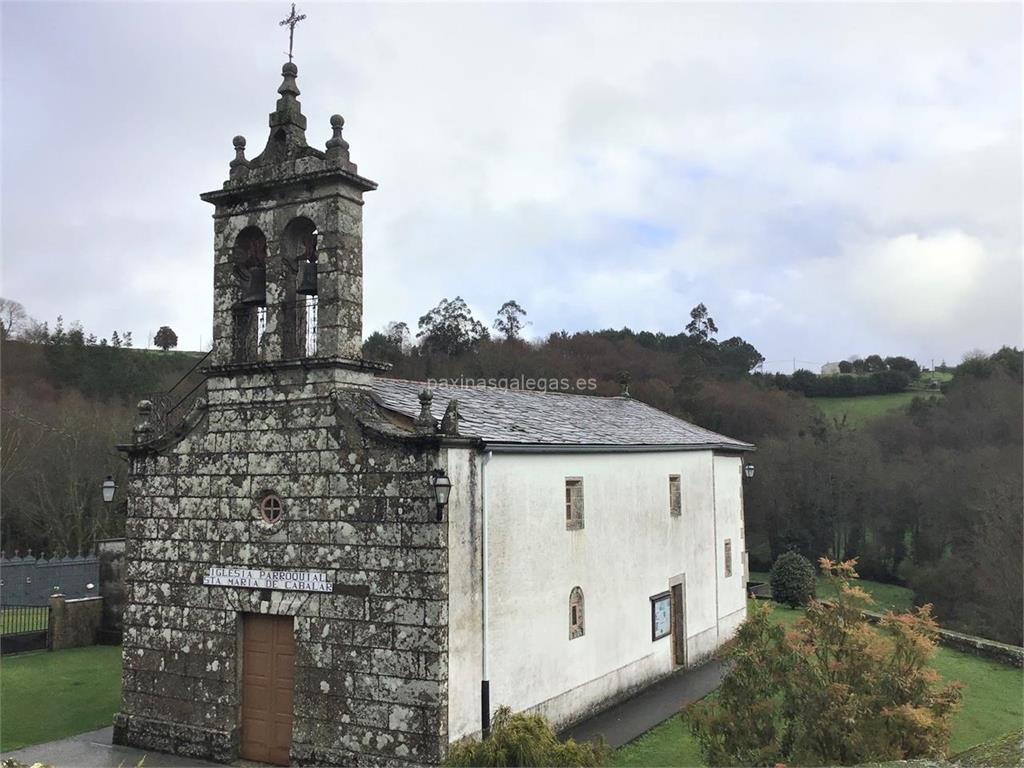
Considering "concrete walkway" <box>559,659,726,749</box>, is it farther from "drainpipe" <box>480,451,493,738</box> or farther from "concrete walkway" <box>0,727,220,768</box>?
"concrete walkway" <box>0,727,220,768</box>

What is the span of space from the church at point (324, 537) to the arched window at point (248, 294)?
35 mm

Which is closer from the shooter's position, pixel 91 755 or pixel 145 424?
pixel 91 755

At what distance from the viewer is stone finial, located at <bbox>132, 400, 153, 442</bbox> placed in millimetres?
14086

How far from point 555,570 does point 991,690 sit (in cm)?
1177

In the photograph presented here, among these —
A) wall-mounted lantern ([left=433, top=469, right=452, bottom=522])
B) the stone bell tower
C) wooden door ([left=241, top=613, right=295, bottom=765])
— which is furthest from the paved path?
the stone bell tower

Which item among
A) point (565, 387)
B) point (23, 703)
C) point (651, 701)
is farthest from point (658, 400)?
point (23, 703)

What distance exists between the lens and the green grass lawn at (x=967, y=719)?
42.5 feet

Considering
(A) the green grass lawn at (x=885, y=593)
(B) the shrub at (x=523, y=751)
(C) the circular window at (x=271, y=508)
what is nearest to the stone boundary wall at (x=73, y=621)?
(C) the circular window at (x=271, y=508)

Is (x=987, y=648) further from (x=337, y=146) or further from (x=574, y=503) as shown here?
(x=337, y=146)

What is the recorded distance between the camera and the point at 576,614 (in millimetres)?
14734

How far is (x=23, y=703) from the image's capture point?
15805 millimetres

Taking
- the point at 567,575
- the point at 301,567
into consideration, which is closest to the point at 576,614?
the point at 567,575

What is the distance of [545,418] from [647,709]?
19.8 feet

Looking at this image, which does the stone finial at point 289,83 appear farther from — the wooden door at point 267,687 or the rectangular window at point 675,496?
the rectangular window at point 675,496
